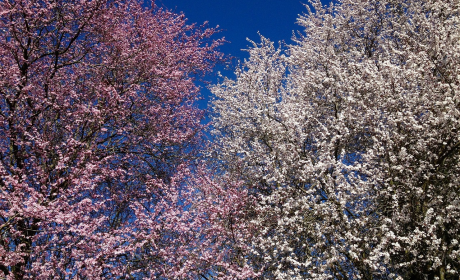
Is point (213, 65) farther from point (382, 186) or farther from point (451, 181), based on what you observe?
point (451, 181)

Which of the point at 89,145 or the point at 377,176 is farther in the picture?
the point at 89,145

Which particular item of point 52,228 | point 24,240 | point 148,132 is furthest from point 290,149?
point 24,240

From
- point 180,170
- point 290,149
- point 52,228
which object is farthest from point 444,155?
point 52,228

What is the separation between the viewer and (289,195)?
9.20 m

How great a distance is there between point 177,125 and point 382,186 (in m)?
7.64

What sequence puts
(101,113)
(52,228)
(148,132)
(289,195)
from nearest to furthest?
1. (52,228)
2. (289,195)
3. (101,113)
4. (148,132)

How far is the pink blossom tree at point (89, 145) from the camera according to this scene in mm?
7590

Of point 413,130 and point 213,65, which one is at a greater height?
point 213,65

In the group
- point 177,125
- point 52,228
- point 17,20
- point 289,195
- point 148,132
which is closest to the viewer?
point 52,228

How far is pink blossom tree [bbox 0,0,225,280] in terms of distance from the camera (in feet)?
24.9

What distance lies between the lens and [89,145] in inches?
381

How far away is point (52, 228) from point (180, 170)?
4.86 metres

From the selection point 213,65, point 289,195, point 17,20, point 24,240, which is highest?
point 213,65

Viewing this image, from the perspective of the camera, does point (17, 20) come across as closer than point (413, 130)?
No
